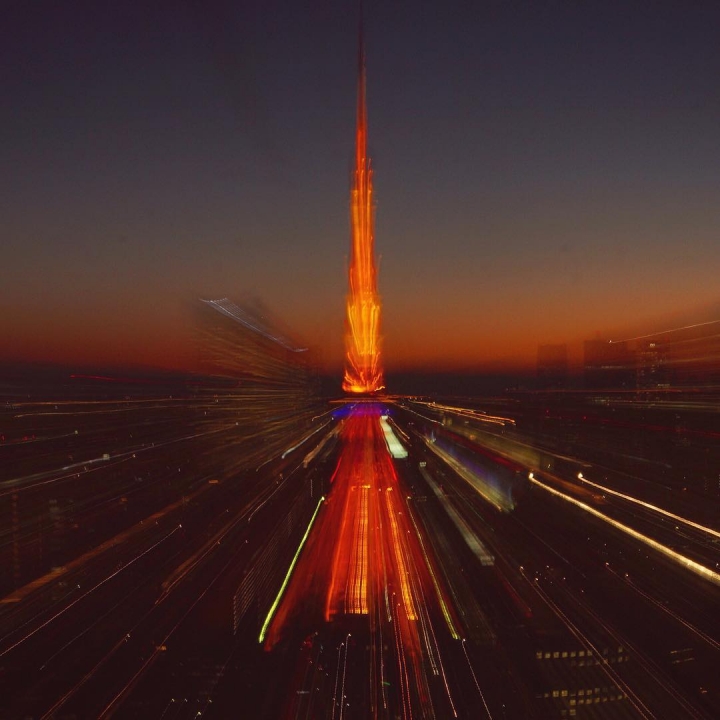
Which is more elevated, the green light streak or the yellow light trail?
the yellow light trail

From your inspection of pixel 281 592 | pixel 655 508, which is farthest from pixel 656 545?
pixel 281 592

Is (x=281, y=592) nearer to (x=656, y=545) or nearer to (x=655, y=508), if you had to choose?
(x=656, y=545)

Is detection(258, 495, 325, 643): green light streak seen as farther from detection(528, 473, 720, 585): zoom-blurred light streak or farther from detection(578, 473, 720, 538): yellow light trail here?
detection(578, 473, 720, 538): yellow light trail

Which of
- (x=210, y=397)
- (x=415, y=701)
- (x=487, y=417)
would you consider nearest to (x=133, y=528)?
(x=415, y=701)

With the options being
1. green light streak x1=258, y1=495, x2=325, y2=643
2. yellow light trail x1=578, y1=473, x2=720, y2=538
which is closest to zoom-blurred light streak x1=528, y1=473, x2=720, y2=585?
yellow light trail x1=578, y1=473, x2=720, y2=538

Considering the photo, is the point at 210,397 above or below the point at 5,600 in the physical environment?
above

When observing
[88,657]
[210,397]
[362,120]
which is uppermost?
[362,120]

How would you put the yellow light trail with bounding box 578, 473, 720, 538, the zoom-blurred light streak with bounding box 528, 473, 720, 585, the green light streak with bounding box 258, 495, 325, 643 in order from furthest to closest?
the yellow light trail with bounding box 578, 473, 720, 538 → the zoom-blurred light streak with bounding box 528, 473, 720, 585 → the green light streak with bounding box 258, 495, 325, 643

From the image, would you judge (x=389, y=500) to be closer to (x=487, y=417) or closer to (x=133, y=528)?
(x=133, y=528)

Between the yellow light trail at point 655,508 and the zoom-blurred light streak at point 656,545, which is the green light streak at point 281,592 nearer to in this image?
the zoom-blurred light streak at point 656,545

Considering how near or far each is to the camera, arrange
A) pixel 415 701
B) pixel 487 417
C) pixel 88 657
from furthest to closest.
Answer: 1. pixel 487 417
2. pixel 88 657
3. pixel 415 701

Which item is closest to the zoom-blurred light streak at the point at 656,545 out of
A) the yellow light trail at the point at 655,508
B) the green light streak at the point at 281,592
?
the yellow light trail at the point at 655,508
